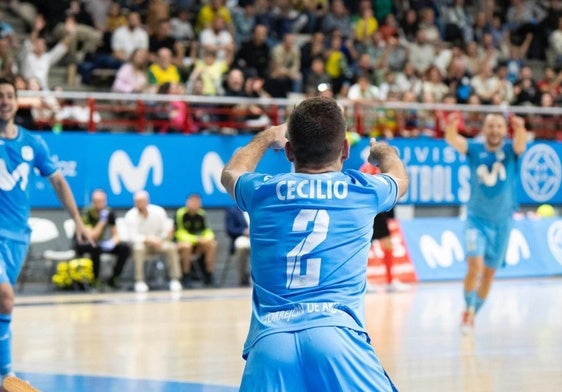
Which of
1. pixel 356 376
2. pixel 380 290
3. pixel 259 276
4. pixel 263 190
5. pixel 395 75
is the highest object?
pixel 395 75

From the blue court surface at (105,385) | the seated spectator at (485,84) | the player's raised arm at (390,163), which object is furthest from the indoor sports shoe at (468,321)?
the seated spectator at (485,84)

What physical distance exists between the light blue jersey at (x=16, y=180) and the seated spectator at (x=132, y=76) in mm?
11684

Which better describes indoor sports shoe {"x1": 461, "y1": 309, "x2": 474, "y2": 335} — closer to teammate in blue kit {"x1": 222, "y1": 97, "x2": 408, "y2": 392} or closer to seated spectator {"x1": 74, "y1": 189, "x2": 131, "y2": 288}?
seated spectator {"x1": 74, "y1": 189, "x2": 131, "y2": 288}

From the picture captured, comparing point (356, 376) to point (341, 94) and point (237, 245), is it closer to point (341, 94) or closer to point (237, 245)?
point (237, 245)

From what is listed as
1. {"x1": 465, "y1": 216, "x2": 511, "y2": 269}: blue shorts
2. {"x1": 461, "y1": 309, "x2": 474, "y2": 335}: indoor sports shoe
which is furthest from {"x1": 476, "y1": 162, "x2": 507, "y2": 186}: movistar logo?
{"x1": 461, "y1": 309, "x2": 474, "y2": 335}: indoor sports shoe

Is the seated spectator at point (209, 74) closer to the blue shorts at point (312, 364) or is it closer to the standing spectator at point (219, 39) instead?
the standing spectator at point (219, 39)

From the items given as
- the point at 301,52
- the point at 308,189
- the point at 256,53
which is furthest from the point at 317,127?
the point at 301,52

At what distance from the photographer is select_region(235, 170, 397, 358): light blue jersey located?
441cm

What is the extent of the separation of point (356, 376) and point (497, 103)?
808 inches

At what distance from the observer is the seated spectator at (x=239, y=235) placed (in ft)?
64.9

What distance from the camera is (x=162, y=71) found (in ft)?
68.0

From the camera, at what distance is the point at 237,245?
64.8 ft

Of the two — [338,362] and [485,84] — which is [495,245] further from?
[485,84]

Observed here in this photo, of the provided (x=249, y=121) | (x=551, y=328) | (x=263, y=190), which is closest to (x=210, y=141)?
(x=249, y=121)
